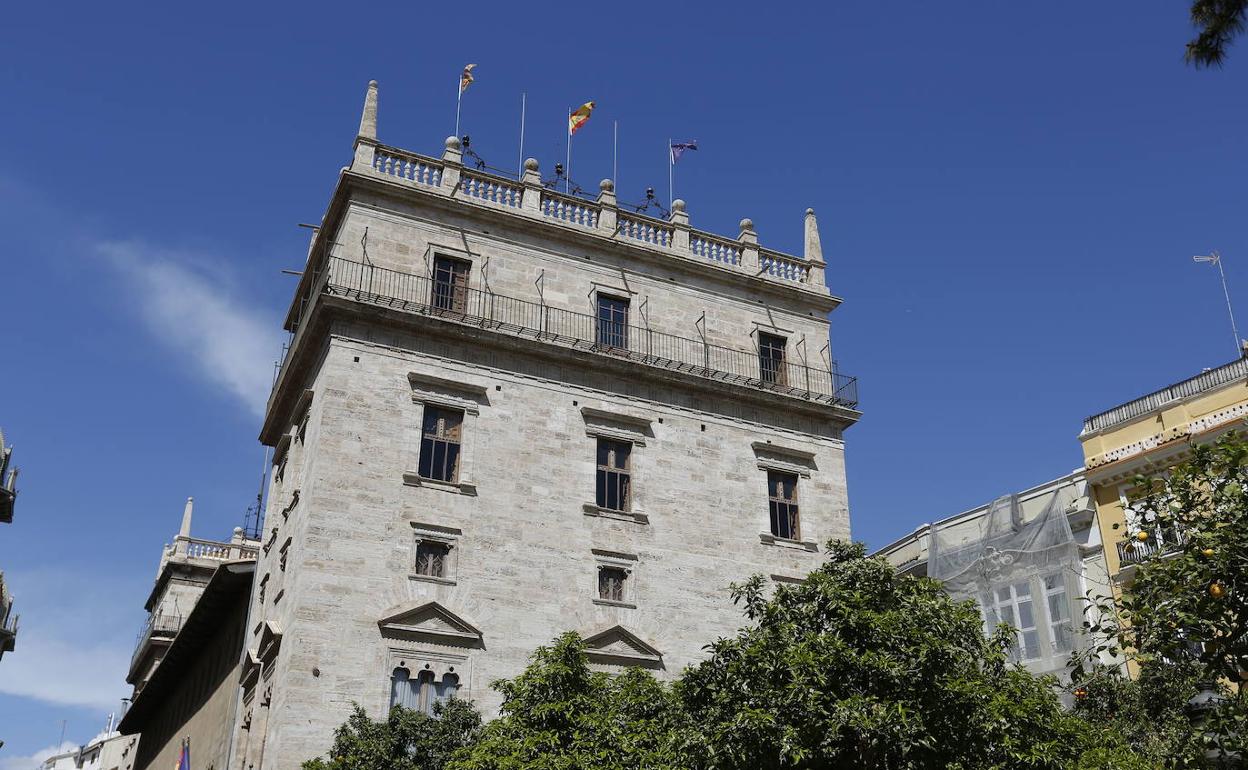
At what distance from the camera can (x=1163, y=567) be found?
41.6 feet

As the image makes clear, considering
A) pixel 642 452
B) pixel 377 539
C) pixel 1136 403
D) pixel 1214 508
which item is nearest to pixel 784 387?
pixel 642 452

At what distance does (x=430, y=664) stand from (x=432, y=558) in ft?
7.94

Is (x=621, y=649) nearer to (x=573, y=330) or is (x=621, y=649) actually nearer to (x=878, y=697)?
(x=573, y=330)

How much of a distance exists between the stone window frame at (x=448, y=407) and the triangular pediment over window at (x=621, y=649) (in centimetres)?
450

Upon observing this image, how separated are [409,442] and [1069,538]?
59.8 feet

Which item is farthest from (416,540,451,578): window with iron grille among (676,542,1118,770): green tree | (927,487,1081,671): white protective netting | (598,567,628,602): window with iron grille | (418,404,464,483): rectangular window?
(927,487,1081,671): white protective netting

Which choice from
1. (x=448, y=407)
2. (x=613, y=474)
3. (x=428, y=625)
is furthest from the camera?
(x=613, y=474)

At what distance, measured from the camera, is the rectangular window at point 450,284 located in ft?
96.8

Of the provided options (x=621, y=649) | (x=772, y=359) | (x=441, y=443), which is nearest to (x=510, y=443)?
(x=441, y=443)

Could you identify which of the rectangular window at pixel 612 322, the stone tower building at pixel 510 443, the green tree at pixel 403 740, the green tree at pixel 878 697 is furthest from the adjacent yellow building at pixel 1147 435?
the green tree at pixel 403 740

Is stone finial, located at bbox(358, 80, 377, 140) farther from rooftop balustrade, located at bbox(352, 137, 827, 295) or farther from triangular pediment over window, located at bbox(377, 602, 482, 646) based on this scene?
triangular pediment over window, located at bbox(377, 602, 482, 646)

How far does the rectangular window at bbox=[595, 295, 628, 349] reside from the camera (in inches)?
1225

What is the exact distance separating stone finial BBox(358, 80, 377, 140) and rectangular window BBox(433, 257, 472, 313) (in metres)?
3.67

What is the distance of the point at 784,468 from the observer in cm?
3158
